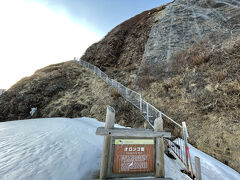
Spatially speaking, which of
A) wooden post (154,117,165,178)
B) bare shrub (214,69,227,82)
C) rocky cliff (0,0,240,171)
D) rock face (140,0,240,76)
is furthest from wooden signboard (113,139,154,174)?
rock face (140,0,240,76)

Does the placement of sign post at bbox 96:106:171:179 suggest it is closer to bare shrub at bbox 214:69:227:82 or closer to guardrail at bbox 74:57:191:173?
guardrail at bbox 74:57:191:173

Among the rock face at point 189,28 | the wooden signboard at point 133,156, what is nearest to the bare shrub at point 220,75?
the rock face at point 189,28

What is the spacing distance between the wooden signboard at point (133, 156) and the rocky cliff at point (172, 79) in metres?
3.26

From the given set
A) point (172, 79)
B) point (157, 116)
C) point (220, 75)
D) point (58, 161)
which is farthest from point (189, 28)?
point (58, 161)

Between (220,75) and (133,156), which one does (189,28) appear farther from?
(133,156)

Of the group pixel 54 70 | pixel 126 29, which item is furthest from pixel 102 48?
pixel 54 70

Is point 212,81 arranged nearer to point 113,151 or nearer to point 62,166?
point 113,151

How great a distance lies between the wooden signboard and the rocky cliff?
10.7ft

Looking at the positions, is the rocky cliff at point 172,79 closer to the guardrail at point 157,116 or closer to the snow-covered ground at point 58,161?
the guardrail at point 157,116

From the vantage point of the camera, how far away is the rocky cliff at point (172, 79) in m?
4.73

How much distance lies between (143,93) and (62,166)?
6711 millimetres

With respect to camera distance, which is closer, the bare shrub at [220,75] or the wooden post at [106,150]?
the wooden post at [106,150]

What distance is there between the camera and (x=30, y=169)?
2.50 metres

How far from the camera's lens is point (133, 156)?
2.33 meters
